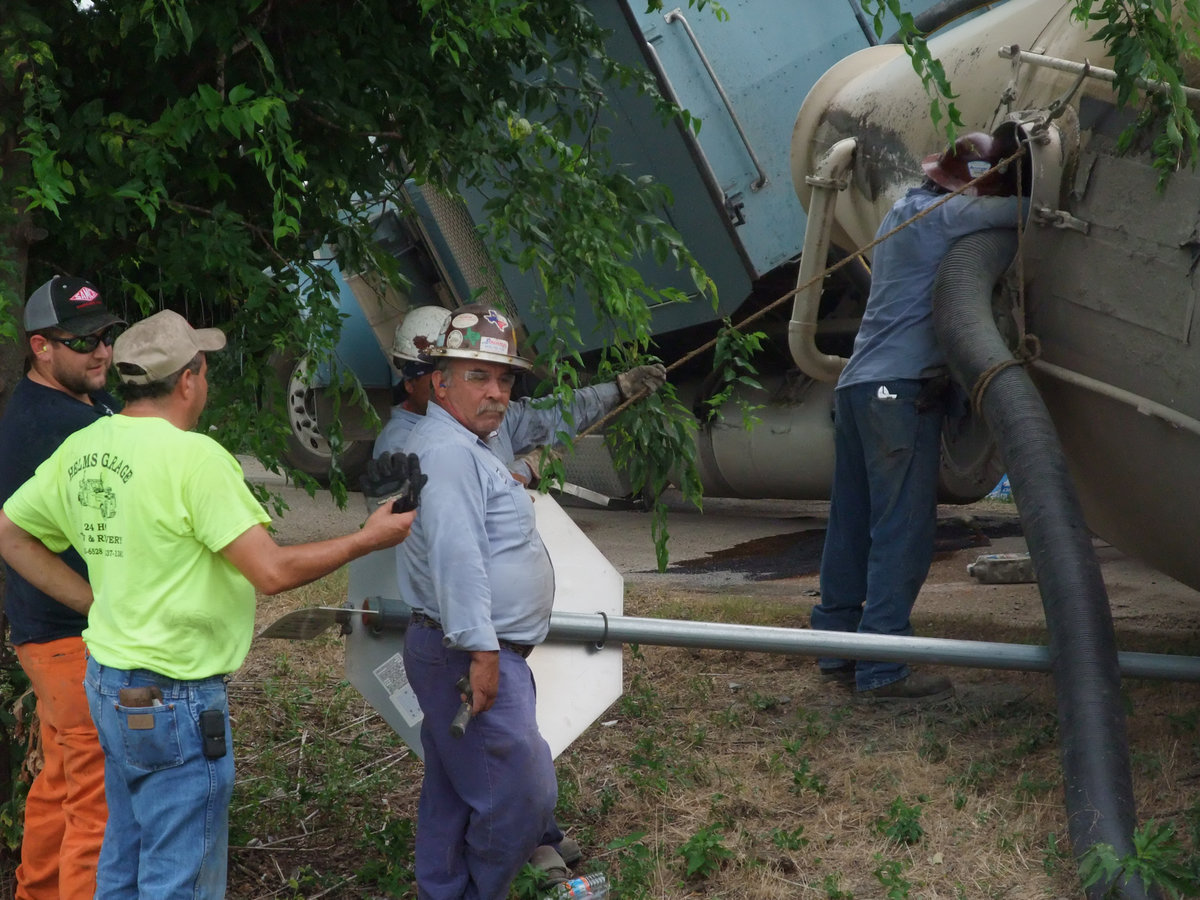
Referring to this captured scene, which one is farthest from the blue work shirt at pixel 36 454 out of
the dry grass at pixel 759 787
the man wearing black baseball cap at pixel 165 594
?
the dry grass at pixel 759 787

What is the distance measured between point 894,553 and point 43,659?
2882 mm

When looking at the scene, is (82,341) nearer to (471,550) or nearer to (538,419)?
(471,550)

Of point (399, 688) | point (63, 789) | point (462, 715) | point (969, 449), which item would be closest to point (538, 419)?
point (399, 688)

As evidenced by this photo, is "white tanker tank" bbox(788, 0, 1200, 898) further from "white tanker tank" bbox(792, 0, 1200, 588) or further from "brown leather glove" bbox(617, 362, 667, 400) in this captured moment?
"brown leather glove" bbox(617, 362, 667, 400)

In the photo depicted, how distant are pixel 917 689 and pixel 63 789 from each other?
9.72ft

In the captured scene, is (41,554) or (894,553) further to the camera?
(894,553)

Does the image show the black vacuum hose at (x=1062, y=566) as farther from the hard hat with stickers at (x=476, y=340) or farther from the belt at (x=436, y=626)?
the hard hat with stickers at (x=476, y=340)

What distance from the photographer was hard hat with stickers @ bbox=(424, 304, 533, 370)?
10.9ft

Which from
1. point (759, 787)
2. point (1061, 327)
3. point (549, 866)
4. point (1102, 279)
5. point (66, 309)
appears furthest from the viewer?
point (1061, 327)

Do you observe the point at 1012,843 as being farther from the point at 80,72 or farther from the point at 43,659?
the point at 80,72

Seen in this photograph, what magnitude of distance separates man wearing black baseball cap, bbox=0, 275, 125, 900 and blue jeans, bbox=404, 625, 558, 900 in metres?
0.77

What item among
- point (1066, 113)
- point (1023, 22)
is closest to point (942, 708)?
point (1066, 113)

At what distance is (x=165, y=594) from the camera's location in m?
2.75

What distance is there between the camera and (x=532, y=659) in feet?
13.1
